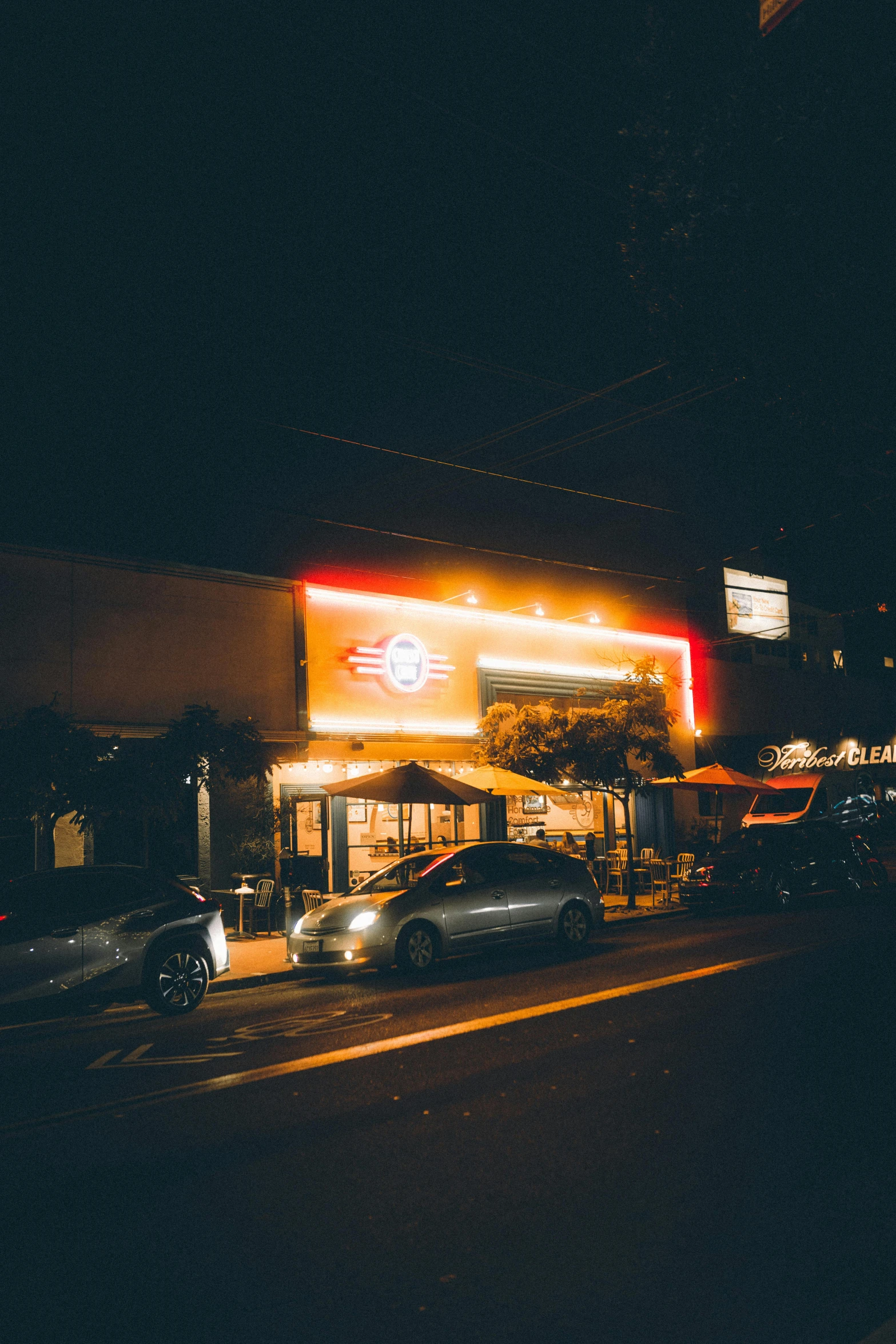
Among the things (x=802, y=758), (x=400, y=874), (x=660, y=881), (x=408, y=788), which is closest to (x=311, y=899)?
(x=408, y=788)

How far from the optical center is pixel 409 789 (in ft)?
53.3

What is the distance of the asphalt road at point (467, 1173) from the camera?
3.69m

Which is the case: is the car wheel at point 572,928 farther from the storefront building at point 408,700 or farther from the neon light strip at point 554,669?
the neon light strip at point 554,669

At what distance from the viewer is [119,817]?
50.0 feet

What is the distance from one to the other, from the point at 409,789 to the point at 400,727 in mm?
5108

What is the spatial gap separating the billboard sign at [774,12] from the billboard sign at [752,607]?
25.4m

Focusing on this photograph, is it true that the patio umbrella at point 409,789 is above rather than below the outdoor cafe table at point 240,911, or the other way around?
above

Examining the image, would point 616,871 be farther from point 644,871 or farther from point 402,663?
point 402,663

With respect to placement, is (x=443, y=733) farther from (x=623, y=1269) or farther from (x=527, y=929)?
(x=623, y=1269)

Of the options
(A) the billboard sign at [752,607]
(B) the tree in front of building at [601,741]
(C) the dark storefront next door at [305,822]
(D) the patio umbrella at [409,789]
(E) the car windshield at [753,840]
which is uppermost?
(A) the billboard sign at [752,607]

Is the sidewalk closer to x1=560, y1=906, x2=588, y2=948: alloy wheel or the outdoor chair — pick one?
the outdoor chair


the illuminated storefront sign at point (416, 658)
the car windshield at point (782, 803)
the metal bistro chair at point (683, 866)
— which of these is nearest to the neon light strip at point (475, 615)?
the illuminated storefront sign at point (416, 658)

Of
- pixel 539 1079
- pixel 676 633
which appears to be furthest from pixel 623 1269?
pixel 676 633

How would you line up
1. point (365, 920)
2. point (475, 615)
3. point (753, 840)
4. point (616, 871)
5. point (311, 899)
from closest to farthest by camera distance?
point (365, 920) → point (311, 899) → point (753, 840) → point (616, 871) → point (475, 615)
